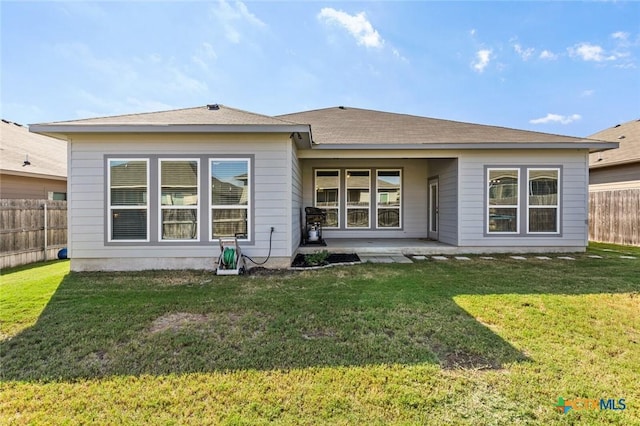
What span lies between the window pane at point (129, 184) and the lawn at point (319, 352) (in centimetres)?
182

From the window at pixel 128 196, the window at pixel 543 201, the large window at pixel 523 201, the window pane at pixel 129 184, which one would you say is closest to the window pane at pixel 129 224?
the window at pixel 128 196

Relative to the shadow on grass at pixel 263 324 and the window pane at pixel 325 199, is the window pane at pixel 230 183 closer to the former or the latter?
the shadow on grass at pixel 263 324

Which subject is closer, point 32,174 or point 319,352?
point 319,352

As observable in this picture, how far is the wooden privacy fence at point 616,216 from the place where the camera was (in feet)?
32.1

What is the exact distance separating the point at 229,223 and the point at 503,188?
6.81 meters

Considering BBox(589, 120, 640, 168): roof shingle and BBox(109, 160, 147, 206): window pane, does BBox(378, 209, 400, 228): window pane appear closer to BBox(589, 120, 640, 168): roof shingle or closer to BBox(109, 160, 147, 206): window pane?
BBox(109, 160, 147, 206): window pane

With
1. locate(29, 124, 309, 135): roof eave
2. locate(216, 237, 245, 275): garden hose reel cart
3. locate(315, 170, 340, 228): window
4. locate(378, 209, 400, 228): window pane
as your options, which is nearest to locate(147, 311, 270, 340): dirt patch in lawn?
locate(216, 237, 245, 275): garden hose reel cart

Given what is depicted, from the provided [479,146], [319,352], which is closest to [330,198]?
[479,146]

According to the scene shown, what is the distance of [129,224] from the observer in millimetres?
6180

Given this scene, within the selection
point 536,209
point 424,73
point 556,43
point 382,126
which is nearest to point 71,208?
point 382,126

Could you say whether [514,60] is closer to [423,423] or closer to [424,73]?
[424,73]

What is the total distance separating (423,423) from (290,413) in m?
0.84

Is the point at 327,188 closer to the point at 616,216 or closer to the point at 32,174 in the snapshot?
the point at 32,174

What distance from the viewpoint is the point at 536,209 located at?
7.87m
